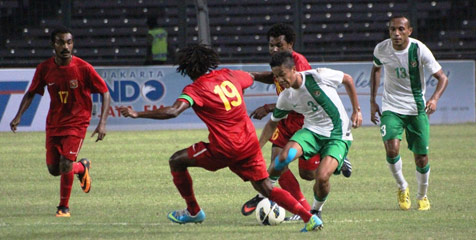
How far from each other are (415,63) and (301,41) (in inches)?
519

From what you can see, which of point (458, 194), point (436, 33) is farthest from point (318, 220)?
point (436, 33)

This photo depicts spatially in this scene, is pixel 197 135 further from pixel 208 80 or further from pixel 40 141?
pixel 208 80

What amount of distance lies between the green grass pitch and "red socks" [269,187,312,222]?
17 cm

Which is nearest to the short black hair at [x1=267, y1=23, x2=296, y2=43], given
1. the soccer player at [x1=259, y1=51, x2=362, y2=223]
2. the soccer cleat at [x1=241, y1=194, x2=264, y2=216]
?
the soccer player at [x1=259, y1=51, x2=362, y2=223]

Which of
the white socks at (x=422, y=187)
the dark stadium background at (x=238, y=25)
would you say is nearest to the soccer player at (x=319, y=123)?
the white socks at (x=422, y=187)

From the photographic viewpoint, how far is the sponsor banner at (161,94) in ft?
62.7

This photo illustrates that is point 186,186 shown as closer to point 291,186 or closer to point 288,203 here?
point 288,203

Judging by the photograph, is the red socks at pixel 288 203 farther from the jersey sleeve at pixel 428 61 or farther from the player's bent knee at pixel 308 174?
the jersey sleeve at pixel 428 61

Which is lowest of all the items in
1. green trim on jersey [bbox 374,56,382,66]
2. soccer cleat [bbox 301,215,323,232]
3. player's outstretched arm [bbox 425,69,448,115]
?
soccer cleat [bbox 301,215,323,232]

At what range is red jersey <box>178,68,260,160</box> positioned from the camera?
7660mm

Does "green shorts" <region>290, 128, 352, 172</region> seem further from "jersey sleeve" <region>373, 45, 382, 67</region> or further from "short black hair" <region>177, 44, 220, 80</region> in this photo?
"jersey sleeve" <region>373, 45, 382, 67</region>

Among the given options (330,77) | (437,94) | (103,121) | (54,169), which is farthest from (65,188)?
(437,94)

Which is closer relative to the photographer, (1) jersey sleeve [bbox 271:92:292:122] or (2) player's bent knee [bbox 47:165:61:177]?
(1) jersey sleeve [bbox 271:92:292:122]

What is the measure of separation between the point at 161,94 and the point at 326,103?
38.5 ft
